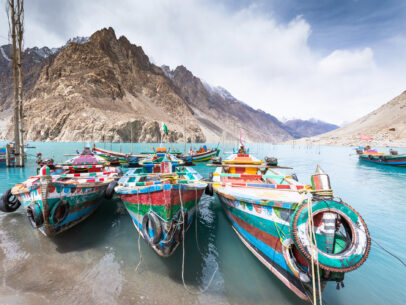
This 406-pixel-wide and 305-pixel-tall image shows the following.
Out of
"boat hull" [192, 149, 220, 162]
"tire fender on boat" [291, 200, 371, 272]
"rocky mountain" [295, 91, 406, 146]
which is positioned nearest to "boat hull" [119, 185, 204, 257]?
"tire fender on boat" [291, 200, 371, 272]

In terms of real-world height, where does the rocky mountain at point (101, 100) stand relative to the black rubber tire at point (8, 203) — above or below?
above

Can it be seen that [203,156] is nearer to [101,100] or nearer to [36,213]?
[36,213]

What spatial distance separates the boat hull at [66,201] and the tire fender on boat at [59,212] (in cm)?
5

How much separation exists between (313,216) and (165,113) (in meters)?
118

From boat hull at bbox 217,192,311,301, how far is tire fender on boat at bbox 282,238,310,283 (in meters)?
0.13

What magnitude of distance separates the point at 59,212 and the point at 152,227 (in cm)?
324

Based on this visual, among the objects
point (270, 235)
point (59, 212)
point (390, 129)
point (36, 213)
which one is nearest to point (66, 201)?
point (59, 212)

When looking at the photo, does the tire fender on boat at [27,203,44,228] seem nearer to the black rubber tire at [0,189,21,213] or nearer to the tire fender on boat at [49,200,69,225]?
the tire fender on boat at [49,200,69,225]

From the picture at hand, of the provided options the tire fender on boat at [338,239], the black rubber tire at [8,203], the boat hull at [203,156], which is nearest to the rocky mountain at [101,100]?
the boat hull at [203,156]

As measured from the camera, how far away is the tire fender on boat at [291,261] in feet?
12.1

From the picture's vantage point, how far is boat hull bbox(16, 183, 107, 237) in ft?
17.7

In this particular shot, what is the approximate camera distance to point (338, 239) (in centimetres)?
367

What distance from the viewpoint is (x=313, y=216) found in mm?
3674

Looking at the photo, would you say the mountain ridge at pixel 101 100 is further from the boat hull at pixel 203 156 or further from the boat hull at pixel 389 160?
the boat hull at pixel 389 160
